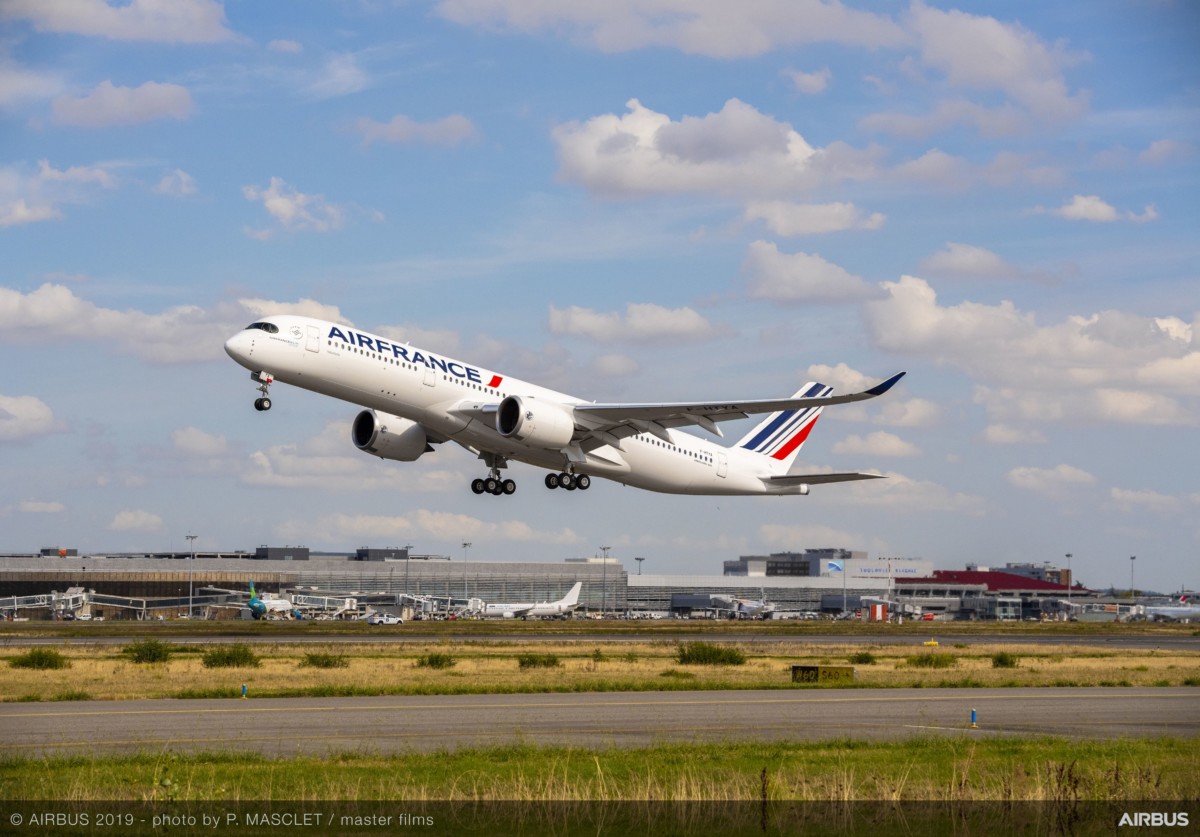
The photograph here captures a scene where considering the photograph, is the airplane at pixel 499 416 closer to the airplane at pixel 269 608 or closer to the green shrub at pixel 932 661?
the green shrub at pixel 932 661

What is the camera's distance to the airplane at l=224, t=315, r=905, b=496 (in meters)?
43.4

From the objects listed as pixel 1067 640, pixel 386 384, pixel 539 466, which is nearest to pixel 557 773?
pixel 386 384

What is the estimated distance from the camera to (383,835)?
47.2 feet

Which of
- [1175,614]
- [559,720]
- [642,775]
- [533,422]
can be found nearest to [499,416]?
[533,422]

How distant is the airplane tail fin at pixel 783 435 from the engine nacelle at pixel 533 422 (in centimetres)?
1717

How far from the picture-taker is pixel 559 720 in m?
27.3

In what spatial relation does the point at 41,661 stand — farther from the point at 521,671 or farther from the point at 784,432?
the point at 784,432

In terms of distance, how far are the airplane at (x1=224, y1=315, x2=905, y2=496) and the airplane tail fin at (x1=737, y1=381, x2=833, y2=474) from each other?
7.19 feet

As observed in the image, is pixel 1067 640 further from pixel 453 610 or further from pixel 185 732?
pixel 453 610

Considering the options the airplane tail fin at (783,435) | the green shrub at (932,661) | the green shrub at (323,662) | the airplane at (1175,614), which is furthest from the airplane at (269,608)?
the airplane at (1175,614)

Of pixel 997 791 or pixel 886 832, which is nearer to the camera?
→ pixel 886 832

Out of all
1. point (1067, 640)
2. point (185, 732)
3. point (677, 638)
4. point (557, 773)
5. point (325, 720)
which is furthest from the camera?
point (1067, 640)

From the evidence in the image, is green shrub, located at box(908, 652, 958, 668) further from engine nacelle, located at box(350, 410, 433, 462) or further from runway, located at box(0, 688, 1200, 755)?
engine nacelle, located at box(350, 410, 433, 462)

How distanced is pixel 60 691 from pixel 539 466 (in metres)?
22.8
